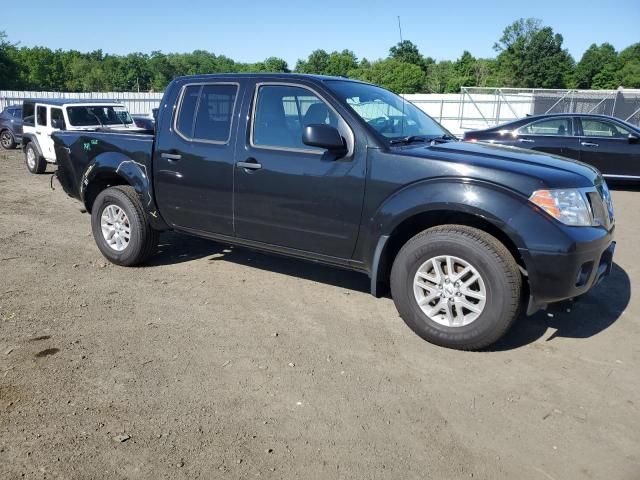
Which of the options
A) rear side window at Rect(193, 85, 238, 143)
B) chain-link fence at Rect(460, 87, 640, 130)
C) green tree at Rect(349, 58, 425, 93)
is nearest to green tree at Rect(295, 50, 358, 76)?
green tree at Rect(349, 58, 425, 93)

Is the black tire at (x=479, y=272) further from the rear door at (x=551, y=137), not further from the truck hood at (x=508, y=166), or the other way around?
the rear door at (x=551, y=137)

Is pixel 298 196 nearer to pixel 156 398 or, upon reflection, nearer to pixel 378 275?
pixel 378 275

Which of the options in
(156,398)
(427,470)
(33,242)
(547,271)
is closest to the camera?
(427,470)

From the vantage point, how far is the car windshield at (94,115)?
12.3 meters

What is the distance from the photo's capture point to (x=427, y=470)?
8.58 feet

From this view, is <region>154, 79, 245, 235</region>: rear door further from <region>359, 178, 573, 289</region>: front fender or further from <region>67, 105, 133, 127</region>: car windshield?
<region>67, 105, 133, 127</region>: car windshield

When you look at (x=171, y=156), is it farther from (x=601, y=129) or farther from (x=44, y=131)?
(x=44, y=131)

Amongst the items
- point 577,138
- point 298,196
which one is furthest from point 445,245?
point 577,138

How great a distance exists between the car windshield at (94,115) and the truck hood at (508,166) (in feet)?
33.7

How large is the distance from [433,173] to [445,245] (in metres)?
0.52

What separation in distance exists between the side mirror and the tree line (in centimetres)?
6462

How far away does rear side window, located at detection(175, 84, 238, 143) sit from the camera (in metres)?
4.80

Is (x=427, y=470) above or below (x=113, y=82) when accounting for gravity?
below

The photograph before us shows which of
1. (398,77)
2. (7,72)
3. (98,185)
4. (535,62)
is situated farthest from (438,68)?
(98,185)
